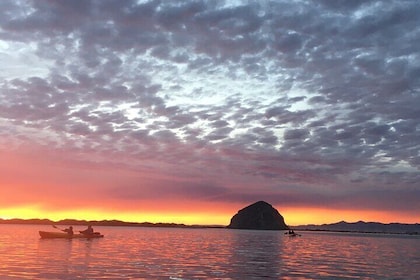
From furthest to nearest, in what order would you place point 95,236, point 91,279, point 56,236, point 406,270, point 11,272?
1. point 95,236
2. point 56,236
3. point 406,270
4. point 11,272
5. point 91,279

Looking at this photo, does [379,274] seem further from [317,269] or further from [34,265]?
[34,265]

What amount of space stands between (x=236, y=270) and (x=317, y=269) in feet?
35.4

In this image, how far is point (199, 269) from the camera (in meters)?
48.8

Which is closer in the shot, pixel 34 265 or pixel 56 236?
pixel 34 265

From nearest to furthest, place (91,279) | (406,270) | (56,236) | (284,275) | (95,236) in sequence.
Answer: (91,279)
(284,275)
(406,270)
(56,236)
(95,236)

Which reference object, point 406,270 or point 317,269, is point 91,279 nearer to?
point 317,269

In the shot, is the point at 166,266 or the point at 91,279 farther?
the point at 166,266

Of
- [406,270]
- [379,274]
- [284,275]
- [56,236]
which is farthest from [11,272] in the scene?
[56,236]

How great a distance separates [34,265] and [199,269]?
56.5 feet

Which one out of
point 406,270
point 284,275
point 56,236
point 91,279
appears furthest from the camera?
point 56,236

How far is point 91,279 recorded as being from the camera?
3872 cm

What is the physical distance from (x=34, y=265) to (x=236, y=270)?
2110 centimetres

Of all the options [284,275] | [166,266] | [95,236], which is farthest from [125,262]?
[95,236]

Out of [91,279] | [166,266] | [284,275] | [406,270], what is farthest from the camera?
[406,270]
